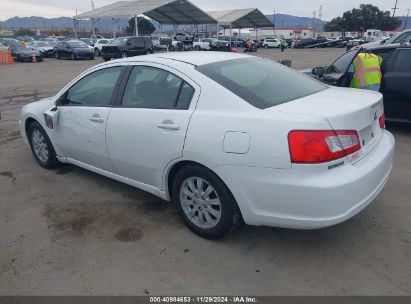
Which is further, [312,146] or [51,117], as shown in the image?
[51,117]

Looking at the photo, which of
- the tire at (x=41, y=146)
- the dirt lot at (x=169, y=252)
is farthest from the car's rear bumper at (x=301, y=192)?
the tire at (x=41, y=146)

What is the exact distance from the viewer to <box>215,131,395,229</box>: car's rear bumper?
8.55 ft

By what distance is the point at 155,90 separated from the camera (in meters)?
3.54

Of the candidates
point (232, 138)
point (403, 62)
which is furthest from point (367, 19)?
point (232, 138)

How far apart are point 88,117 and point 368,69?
13.9 feet

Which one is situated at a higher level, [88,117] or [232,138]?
[232,138]

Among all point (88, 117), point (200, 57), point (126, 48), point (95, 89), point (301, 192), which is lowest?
point (126, 48)

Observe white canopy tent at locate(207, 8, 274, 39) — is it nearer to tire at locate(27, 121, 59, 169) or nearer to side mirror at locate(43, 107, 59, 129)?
tire at locate(27, 121, 59, 169)

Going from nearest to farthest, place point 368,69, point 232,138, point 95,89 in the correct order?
point 232,138
point 95,89
point 368,69

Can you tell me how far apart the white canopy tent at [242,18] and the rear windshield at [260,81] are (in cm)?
4606

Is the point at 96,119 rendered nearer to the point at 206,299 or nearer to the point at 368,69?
the point at 206,299

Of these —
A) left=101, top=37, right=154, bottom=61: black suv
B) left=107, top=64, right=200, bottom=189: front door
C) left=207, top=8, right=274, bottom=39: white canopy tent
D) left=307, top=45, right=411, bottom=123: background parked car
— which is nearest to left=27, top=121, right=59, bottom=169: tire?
left=107, top=64, right=200, bottom=189: front door

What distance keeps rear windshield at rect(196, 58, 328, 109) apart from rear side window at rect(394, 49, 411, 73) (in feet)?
10.0

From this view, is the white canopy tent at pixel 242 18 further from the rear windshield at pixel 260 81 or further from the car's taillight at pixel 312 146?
the car's taillight at pixel 312 146
